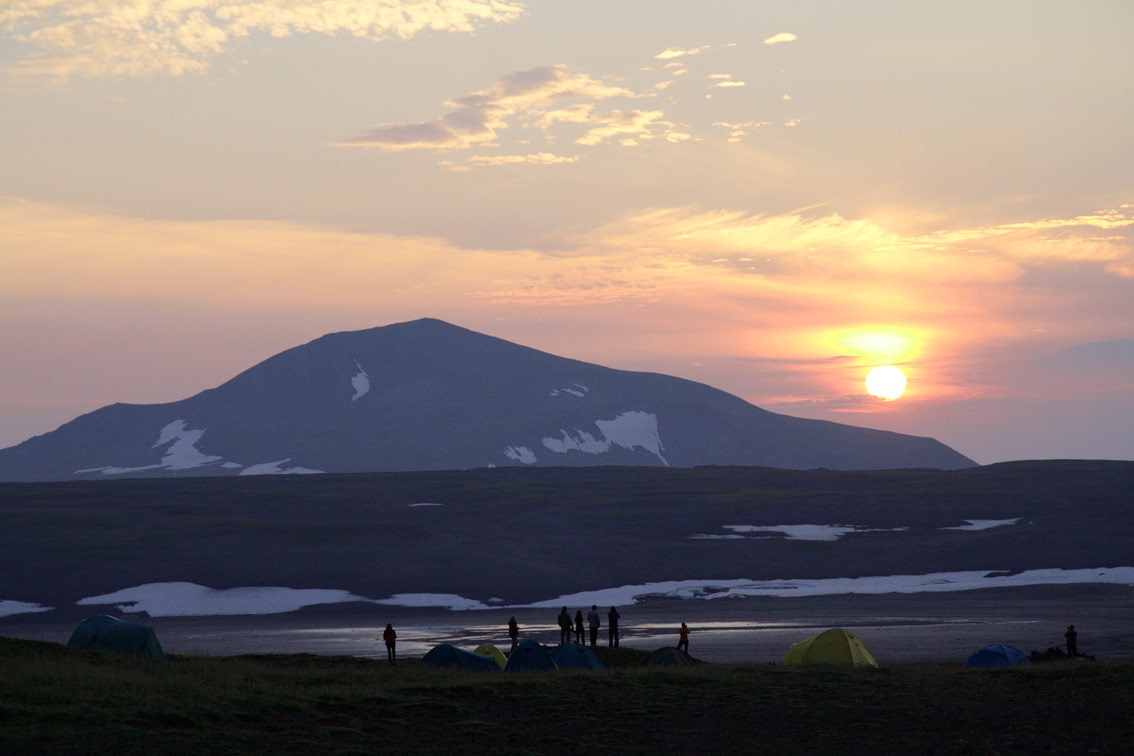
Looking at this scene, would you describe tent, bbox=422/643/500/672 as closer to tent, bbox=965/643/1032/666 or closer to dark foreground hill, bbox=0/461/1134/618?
tent, bbox=965/643/1032/666

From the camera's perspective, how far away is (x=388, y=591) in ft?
240

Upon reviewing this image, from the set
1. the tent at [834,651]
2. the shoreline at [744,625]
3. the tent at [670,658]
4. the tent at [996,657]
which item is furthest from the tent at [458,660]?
the tent at [996,657]

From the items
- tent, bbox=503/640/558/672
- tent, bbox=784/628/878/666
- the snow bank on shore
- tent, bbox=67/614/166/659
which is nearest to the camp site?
tent, bbox=503/640/558/672

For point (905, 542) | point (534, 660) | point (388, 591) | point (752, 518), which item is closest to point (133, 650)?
point (534, 660)

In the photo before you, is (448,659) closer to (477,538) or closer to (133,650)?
(133,650)

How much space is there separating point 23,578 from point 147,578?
779 cm

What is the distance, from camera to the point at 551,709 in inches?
929

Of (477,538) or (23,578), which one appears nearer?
(23,578)

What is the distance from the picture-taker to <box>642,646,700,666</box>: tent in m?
31.7

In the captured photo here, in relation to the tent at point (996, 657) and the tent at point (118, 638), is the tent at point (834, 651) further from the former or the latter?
the tent at point (118, 638)

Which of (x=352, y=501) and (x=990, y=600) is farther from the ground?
(x=352, y=501)

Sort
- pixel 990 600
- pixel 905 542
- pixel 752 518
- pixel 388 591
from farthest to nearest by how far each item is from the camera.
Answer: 1. pixel 752 518
2. pixel 905 542
3. pixel 388 591
4. pixel 990 600

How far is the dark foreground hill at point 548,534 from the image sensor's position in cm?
7700

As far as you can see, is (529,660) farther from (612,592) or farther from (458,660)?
(612,592)
